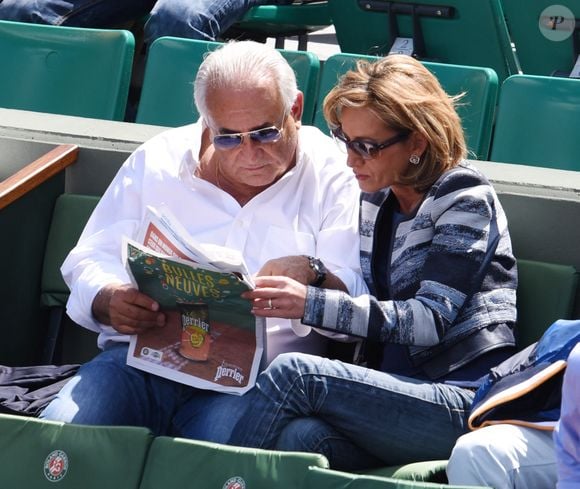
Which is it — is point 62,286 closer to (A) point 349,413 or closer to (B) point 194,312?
(B) point 194,312

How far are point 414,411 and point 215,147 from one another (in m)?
0.80

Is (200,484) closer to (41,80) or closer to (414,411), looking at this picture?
(414,411)

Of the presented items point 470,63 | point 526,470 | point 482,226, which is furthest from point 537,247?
point 470,63

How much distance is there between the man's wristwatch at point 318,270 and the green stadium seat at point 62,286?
85cm

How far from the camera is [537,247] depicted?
2875 millimetres

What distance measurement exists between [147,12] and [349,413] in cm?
324

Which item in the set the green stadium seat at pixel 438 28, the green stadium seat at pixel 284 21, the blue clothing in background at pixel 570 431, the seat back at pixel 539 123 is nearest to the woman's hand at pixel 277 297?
the blue clothing in background at pixel 570 431

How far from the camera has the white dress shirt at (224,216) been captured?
2.79 metres

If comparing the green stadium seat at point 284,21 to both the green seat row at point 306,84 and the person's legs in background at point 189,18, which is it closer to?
the person's legs in background at point 189,18

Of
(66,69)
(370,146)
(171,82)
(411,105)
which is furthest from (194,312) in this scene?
(66,69)

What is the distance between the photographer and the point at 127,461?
7.63ft

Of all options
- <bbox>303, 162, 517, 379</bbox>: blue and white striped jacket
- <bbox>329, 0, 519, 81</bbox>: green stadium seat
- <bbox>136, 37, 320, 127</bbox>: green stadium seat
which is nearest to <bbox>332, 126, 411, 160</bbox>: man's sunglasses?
<bbox>303, 162, 517, 379</bbox>: blue and white striped jacket

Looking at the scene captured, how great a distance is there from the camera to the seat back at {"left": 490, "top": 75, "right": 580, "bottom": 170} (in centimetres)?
364

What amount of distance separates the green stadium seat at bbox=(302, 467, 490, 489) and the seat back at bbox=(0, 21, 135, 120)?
240 cm
